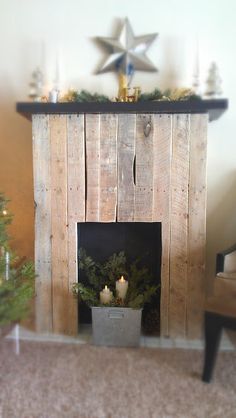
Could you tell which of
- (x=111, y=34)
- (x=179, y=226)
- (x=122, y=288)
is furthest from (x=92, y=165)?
(x=111, y=34)

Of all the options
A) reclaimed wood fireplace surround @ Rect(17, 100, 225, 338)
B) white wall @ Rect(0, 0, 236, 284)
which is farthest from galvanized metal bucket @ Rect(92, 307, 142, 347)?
white wall @ Rect(0, 0, 236, 284)

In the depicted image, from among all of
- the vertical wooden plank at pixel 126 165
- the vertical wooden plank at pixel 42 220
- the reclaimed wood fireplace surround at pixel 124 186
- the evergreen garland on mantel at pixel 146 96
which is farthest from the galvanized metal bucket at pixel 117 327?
the evergreen garland on mantel at pixel 146 96

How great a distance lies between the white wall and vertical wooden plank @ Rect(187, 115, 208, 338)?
0.24 meters

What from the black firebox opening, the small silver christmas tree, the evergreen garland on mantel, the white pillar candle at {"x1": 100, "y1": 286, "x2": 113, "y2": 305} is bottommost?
the white pillar candle at {"x1": 100, "y1": 286, "x2": 113, "y2": 305}

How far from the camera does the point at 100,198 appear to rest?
151 cm

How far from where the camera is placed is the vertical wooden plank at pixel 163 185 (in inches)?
57.3

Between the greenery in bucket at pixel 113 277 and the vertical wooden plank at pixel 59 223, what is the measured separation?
8 cm

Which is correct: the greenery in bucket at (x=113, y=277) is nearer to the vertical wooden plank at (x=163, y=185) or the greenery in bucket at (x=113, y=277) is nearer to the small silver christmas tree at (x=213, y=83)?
the vertical wooden plank at (x=163, y=185)

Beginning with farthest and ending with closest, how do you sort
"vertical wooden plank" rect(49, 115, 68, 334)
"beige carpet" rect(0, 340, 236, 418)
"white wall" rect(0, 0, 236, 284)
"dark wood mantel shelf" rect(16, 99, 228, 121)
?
1. "white wall" rect(0, 0, 236, 284)
2. "vertical wooden plank" rect(49, 115, 68, 334)
3. "dark wood mantel shelf" rect(16, 99, 228, 121)
4. "beige carpet" rect(0, 340, 236, 418)

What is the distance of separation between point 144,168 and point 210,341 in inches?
29.7

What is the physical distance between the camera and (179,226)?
1.50 m

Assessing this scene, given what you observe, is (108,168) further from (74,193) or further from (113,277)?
(113,277)

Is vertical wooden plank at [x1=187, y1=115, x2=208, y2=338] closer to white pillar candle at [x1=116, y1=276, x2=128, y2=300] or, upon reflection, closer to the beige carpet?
the beige carpet

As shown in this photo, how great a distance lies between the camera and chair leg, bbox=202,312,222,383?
1183mm
